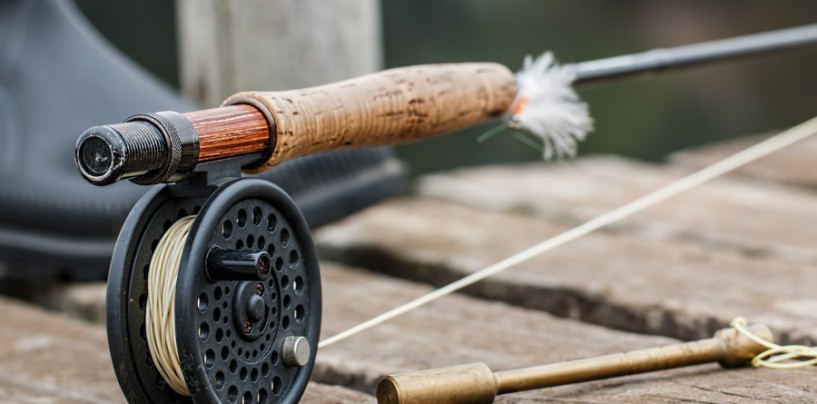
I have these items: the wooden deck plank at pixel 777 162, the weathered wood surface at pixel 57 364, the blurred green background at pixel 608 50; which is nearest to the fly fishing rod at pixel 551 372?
the weathered wood surface at pixel 57 364

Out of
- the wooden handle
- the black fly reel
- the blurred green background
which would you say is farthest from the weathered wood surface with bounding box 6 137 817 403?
the blurred green background

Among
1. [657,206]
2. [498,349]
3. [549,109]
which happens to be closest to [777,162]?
[657,206]

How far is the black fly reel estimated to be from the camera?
35.6 inches

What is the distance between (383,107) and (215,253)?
31cm

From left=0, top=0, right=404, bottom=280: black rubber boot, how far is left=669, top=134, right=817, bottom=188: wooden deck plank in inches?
36.0

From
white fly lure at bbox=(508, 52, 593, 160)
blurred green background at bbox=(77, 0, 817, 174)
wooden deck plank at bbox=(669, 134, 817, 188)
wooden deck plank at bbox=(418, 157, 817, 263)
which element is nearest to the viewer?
white fly lure at bbox=(508, 52, 593, 160)

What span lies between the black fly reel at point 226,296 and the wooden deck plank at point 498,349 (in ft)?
0.72

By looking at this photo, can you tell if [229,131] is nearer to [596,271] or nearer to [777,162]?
[596,271]

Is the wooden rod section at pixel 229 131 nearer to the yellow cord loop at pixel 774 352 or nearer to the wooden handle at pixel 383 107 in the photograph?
the wooden handle at pixel 383 107

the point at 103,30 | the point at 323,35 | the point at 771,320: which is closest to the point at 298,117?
the point at 771,320

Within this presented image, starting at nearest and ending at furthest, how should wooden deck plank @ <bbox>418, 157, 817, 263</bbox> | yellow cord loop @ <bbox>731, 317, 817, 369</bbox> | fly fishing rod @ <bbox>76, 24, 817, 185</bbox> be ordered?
fly fishing rod @ <bbox>76, 24, 817, 185</bbox> < yellow cord loop @ <bbox>731, 317, 817, 369</bbox> < wooden deck plank @ <bbox>418, 157, 817, 263</bbox>

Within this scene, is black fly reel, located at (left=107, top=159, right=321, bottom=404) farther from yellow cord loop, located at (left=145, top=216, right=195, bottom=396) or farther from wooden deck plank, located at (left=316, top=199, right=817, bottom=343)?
wooden deck plank, located at (left=316, top=199, right=817, bottom=343)

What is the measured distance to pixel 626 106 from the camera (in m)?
5.33

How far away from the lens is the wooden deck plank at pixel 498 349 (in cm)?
107
